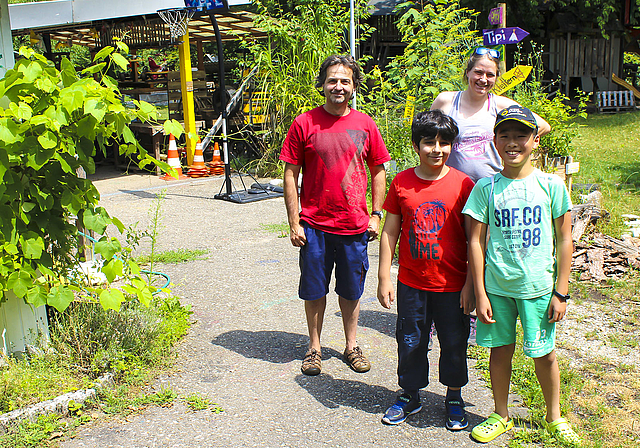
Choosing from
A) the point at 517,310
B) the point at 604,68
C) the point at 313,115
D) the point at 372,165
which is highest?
the point at 604,68

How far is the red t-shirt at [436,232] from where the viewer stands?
3.06 meters

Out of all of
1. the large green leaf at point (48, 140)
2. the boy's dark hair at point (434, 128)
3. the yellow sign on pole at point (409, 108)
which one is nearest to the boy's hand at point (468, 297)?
the boy's dark hair at point (434, 128)

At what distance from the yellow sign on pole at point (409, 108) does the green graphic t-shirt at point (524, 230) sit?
399cm

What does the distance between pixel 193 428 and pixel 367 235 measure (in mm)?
1514

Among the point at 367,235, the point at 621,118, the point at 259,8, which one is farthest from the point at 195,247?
the point at 621,118

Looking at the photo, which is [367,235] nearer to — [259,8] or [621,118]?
[259,8]

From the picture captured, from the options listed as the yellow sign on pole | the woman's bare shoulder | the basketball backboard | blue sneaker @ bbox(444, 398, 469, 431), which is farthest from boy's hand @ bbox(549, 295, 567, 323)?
the basketball backboard

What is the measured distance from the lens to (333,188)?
362 cm

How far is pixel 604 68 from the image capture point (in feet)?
67.2

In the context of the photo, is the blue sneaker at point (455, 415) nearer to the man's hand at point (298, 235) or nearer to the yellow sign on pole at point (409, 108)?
the man's hand at point (298, 235)

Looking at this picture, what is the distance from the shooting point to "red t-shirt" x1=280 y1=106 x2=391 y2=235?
3.61 metres

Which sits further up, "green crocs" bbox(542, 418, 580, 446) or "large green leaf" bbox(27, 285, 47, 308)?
"large green leaf" bbox(27, 285, 47, 308)

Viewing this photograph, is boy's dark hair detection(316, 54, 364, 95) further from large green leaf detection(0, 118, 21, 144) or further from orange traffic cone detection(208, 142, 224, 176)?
orange traffic cone detection(208, 142, 224, 176)

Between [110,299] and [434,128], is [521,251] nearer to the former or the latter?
[434,128]
